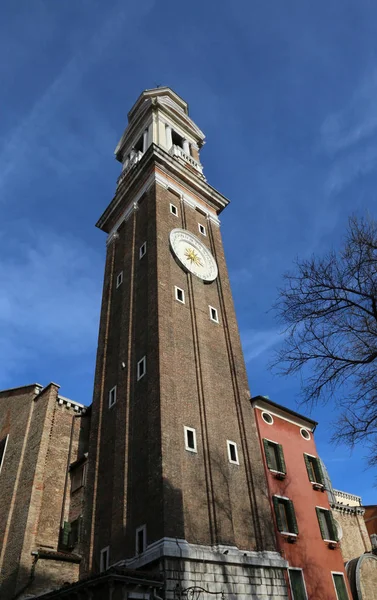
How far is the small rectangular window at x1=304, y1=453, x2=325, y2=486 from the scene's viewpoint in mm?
26297

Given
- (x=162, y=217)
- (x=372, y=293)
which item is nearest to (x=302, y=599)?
(x=372, y=293)

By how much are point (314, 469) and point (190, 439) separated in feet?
29.0

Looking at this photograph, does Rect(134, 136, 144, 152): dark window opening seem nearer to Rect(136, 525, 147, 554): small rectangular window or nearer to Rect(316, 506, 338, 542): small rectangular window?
Rect(316, 506, 338, 542): small rectangular window

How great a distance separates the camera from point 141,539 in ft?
62.5

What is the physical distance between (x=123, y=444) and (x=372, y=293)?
13992 mm

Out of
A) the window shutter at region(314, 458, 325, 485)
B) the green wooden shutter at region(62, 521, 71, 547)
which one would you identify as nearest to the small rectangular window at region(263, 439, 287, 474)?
the window shutter at region(314, 458, 325, 485)

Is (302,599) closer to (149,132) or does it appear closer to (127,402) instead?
(127,402)

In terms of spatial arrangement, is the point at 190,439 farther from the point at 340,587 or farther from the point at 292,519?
the point at 340,587

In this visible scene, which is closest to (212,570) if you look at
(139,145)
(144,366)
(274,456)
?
(274,456)

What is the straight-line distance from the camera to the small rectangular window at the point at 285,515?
74.3ft

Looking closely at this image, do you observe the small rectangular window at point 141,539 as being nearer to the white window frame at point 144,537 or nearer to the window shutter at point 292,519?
the white window frame at point 144,537

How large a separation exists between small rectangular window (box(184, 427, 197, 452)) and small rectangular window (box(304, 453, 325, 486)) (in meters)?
7.84

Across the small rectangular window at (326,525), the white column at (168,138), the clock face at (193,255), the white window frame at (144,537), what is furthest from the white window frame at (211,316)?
the white column at (168,138)

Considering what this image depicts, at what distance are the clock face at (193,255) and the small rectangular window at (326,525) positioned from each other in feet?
45.9
